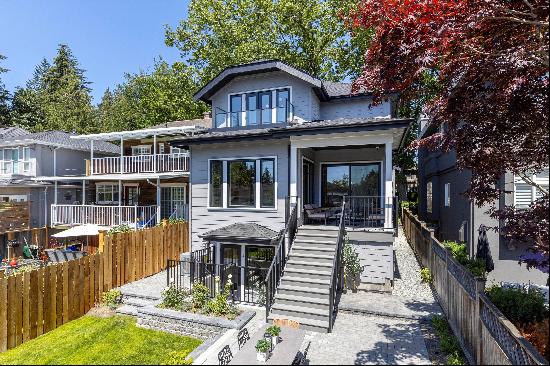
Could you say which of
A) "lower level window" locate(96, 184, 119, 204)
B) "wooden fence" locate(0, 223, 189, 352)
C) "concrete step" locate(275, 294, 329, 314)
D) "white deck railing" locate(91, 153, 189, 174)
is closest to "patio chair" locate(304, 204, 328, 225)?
"concrete step" locate(275, 294, 329, 314)

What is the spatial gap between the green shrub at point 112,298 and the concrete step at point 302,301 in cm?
534

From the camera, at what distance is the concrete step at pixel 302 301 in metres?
8.59

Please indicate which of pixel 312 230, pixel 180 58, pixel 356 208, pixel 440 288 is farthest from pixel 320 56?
pixel 440 288

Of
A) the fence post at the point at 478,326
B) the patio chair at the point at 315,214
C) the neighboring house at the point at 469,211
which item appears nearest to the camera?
the fence post at the point at 478,326

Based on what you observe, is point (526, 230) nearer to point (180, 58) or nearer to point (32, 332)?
point (32, 332)

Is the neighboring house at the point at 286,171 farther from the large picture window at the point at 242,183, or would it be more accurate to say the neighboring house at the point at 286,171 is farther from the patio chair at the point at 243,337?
the patio chair at the point at 243,337

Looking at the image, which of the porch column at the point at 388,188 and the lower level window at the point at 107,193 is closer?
the porch column at the point at 388,188

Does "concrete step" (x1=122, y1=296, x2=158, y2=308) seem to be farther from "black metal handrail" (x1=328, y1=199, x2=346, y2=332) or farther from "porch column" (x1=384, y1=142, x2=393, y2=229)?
"porch column" (x1=384, y1=142, x2=393, y2=229)

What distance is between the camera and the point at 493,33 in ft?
19.2

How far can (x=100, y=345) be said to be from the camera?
24.8 ft

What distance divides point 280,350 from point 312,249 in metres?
4.32

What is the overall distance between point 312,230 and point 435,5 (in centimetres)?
732

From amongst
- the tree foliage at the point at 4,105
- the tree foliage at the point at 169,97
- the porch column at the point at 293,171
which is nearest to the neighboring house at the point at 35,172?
the tree foliage at the point at 169,97

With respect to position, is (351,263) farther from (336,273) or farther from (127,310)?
(127,310)
